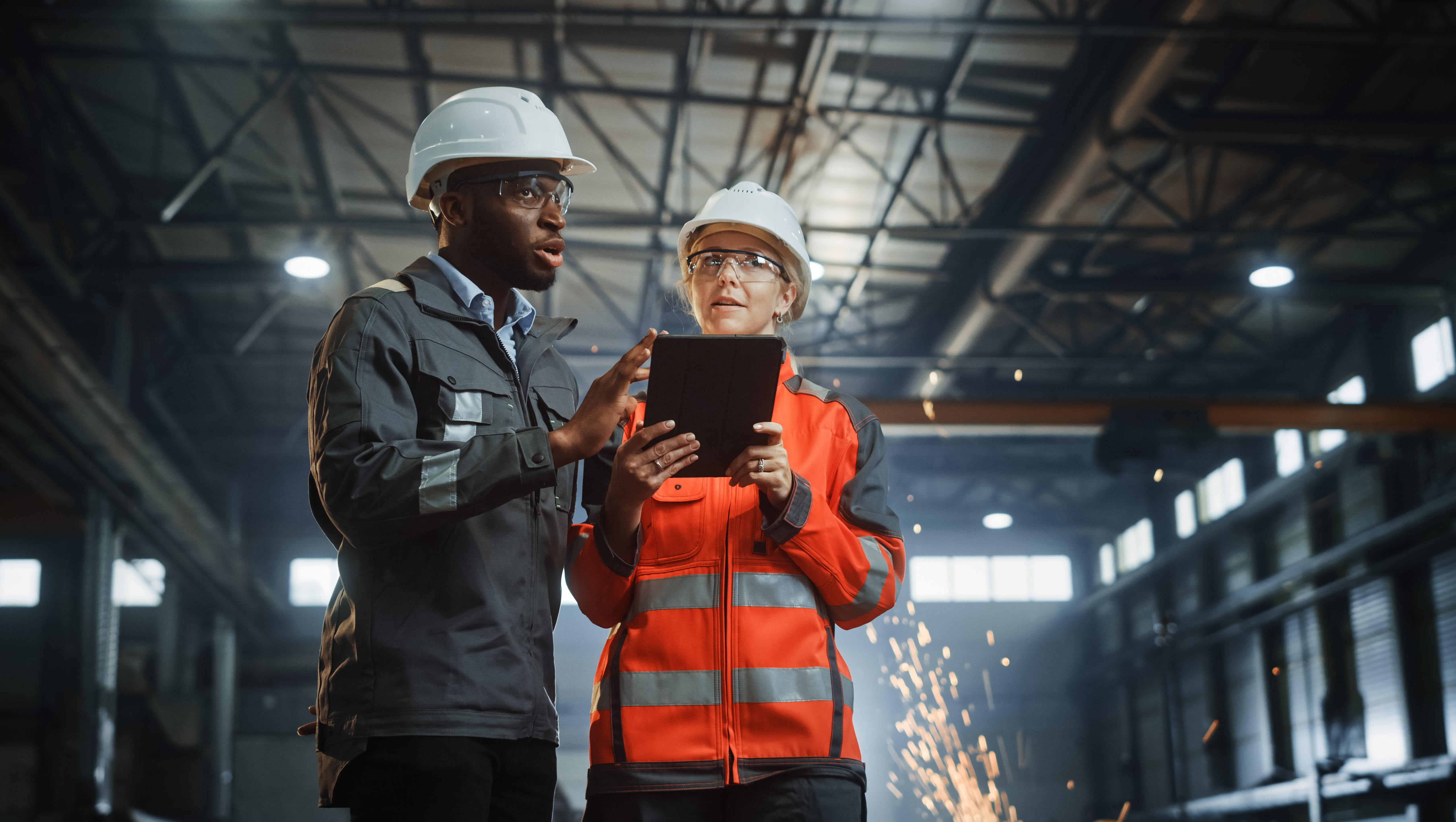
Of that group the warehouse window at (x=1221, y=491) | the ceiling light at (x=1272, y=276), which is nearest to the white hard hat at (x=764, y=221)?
the ceiling light at (x=1272, y=276)

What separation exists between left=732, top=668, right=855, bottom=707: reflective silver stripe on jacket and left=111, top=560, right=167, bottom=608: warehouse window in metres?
15.2

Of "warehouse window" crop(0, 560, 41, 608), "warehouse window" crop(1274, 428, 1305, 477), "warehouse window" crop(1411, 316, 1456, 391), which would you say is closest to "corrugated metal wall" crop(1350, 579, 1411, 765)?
"warehouse window" crop(1274, 428, 1305, 477)

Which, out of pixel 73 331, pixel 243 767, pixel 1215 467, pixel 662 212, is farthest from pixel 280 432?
pixel 1215 467

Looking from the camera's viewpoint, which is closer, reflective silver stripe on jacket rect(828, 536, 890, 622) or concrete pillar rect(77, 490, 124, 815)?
reflective silver stripe on jacket rect(828, 536, 890, 622)

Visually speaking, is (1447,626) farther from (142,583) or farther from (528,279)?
(142,583)

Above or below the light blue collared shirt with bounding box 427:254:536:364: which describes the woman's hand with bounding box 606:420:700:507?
below

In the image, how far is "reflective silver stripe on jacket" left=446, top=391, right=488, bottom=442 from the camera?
224 cm

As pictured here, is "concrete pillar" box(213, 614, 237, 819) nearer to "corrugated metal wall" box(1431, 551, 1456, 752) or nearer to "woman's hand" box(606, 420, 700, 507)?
"corrugated metal wall" box(1431, 551, 1456, 752)

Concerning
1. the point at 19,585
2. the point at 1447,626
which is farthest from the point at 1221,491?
the point at 19,585

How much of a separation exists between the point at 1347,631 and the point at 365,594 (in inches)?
656

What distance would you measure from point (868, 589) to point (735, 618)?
0.28 meters

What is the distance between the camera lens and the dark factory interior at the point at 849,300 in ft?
33.8

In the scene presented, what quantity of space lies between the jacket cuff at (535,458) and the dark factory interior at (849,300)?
118 cm

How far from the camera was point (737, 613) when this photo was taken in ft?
7.59
